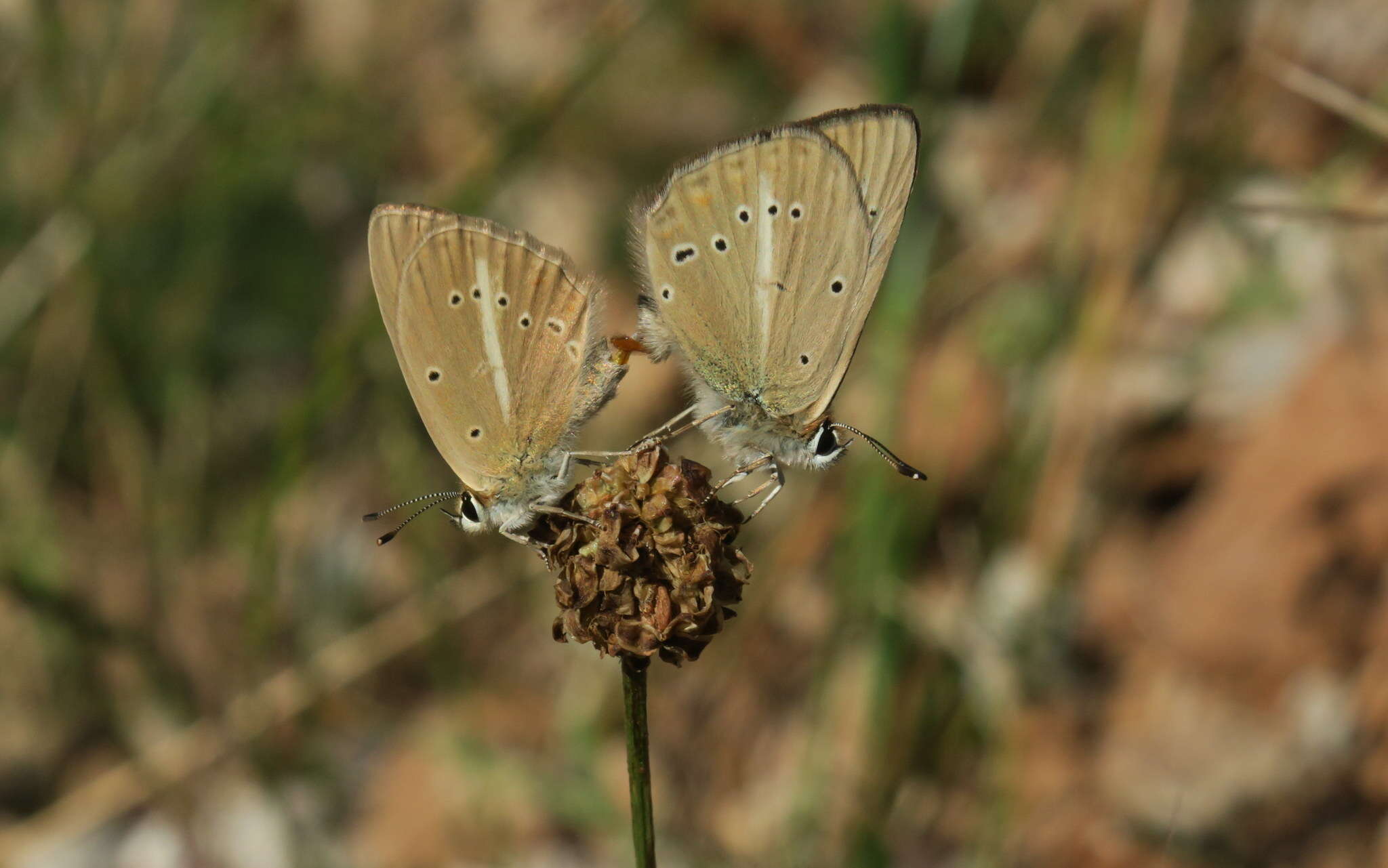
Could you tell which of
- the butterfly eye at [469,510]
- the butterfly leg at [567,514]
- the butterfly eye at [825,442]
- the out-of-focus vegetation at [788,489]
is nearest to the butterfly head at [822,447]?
the butterfly eye at [825,442]

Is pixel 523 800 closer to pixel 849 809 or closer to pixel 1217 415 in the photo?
pixel 849 809

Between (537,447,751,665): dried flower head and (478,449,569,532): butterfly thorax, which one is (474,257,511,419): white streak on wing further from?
(537,447,751,665): dried flower head

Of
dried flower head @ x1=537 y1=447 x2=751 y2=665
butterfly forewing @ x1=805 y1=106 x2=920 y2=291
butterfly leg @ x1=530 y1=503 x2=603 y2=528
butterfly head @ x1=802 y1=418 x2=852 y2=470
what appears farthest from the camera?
butterfly head @ x1=802 y1=418 x2=852 y2=470

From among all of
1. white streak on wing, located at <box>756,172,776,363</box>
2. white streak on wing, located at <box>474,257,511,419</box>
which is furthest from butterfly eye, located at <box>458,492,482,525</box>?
white streak on wing, located at <box>756,172,776,363</box>

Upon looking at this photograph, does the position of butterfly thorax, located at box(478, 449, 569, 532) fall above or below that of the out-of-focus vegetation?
above

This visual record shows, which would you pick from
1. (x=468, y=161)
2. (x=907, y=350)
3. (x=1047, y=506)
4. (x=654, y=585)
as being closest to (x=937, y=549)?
(x=1047, y=506)

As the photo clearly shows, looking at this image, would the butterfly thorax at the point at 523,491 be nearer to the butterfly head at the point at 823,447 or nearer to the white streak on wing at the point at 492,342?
the white streak on wing at the point at 492,342
